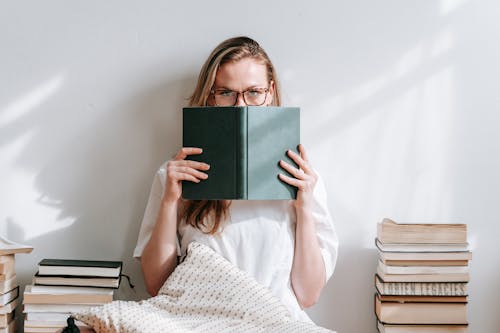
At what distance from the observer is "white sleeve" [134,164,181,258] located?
200cm

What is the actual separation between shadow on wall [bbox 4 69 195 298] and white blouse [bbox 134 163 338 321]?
0.14 meters

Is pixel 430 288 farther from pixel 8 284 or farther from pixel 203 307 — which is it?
pixel 8 284

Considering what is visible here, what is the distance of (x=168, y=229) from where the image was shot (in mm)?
1909

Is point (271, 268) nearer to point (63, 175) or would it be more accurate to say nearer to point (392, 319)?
point (392, 319)

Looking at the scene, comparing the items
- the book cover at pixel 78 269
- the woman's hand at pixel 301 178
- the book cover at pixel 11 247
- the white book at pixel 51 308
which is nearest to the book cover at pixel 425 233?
the woman's hand at pixel 301 178

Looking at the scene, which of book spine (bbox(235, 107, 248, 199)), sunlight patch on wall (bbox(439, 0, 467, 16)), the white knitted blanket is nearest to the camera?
the white knitted blanket

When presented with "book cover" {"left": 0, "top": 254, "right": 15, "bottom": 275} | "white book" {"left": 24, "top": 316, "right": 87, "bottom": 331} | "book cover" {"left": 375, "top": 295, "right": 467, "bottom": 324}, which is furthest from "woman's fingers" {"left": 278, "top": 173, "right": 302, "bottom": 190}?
"book cover" {"left": 0, "top": 254, "right": 15, "bottom": 275}

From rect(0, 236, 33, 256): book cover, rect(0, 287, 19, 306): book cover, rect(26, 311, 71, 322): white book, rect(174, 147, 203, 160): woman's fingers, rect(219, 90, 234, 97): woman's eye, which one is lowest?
rect(26, 311, 71, 322): white book

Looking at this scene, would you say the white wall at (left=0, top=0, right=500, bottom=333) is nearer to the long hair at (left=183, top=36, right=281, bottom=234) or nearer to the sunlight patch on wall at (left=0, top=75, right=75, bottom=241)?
the sunlight patch on wall at (left=0, top=75, right=75, bottom=241)

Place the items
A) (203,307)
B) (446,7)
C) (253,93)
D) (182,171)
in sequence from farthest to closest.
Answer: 1. (446,7)
2. (253,93)
3. (182,171)
4. (203,307)

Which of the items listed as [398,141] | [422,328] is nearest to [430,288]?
[422,328]

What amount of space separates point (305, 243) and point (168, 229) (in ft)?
1.19

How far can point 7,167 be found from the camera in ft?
6.96

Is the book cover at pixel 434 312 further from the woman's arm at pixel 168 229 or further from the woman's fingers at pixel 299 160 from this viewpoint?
the woman's arm at pixel 168 229
